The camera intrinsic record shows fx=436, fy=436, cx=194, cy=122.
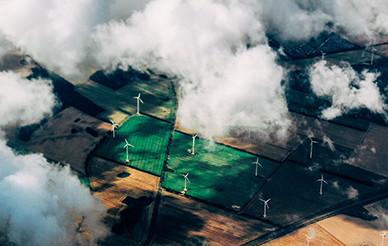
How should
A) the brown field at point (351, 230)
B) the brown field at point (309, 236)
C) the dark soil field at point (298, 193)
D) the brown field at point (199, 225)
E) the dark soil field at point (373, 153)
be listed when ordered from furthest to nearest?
the dark soil field at point (373, 153), the dark soil field at point (298, 193), the brown field at point (351, 230), the brown field at point (309, 236), the brown field at point (199, 225)

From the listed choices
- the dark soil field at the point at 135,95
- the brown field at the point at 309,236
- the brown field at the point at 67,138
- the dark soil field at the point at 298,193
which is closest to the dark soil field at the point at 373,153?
the dark soil field at the point at 298,193

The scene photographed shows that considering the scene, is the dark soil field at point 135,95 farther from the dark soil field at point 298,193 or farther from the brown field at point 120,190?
the dark soil field at point 298,193

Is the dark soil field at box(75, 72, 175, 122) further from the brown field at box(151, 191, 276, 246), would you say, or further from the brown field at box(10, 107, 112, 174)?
the brown field at box(151, 191, 276, 246)

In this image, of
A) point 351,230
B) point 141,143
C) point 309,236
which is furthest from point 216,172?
point 351,230

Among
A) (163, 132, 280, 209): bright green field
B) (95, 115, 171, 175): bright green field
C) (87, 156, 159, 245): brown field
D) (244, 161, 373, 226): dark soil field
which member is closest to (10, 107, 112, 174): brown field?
(95, 115, 171, 175): bright green field

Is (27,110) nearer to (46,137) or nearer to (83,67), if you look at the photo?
(46,137)

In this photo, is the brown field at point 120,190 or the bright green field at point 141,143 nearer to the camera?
the brown field at point 120,190

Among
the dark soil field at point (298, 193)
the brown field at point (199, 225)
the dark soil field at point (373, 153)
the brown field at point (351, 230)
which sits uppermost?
the dark soil field at point (373, 153)
